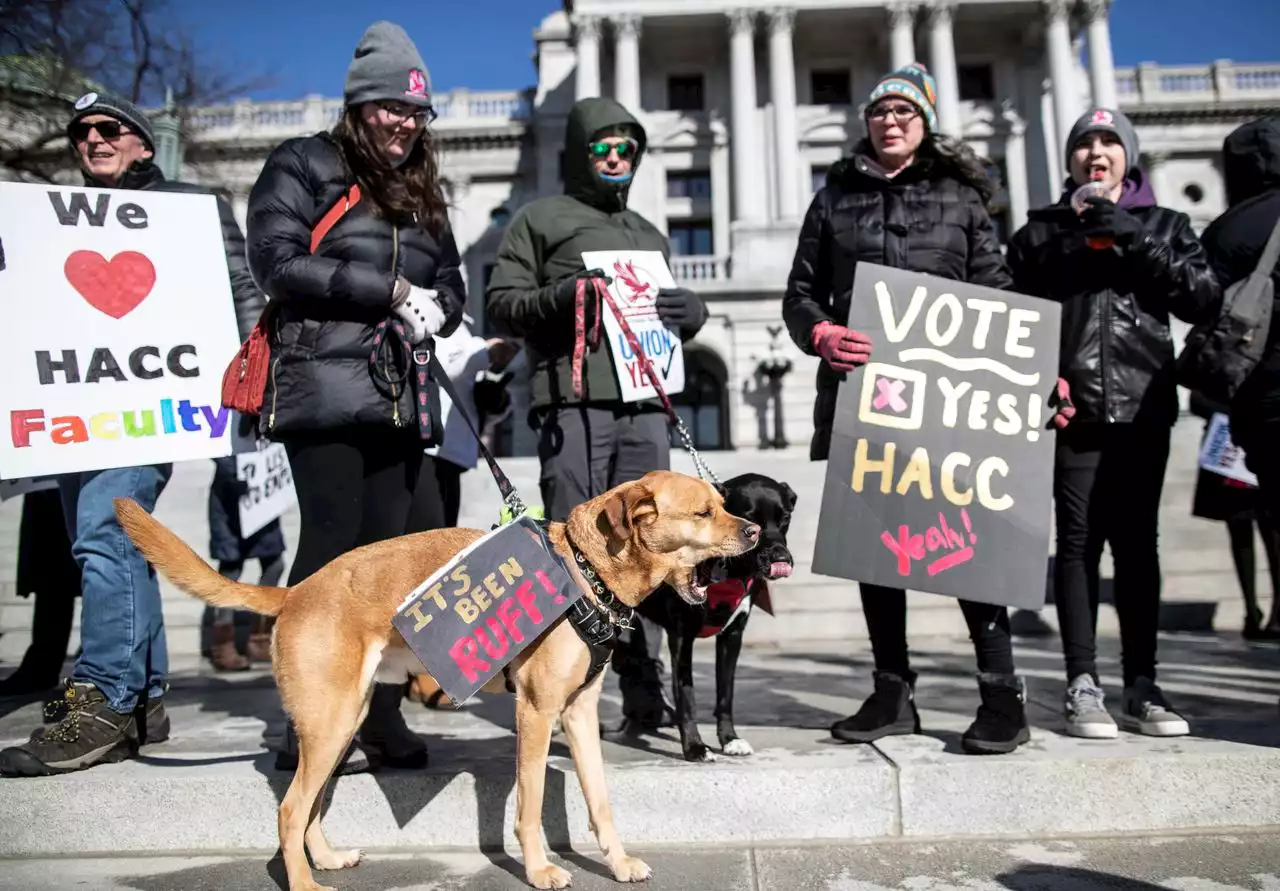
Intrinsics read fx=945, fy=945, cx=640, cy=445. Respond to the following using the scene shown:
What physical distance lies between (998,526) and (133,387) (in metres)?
3.27

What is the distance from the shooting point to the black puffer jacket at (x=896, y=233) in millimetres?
3674

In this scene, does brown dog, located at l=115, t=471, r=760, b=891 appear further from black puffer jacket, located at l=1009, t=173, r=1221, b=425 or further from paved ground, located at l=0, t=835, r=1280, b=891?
black puffer jacket, located at l=1009, t=173, r=1221, b=425

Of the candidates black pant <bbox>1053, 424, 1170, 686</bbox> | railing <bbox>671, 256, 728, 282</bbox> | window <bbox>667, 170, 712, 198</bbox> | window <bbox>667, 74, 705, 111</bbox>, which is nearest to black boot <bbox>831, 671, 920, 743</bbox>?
black pant <bbox>1053, 424, 1170, 686</bbox>

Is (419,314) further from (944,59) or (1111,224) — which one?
(944,59)

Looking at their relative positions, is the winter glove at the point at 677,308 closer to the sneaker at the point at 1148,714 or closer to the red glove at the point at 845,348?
the red glove at the point at 845,348

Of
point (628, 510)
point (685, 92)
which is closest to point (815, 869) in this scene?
point (628, 510)

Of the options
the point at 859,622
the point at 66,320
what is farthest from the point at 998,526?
the point at 859,622

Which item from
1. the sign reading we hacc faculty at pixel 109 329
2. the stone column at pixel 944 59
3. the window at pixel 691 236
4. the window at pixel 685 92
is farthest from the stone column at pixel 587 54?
the sign reading we hacc faculty at pixel 109 329

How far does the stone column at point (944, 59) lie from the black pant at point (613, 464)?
1272 inches

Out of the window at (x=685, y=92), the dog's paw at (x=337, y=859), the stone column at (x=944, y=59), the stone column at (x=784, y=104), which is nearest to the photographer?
the dog's paw at (x=337, y=859)

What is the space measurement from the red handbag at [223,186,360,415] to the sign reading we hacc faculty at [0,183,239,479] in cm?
50

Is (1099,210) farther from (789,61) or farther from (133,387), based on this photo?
(789,61)

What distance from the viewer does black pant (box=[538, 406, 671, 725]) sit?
12.4 ft

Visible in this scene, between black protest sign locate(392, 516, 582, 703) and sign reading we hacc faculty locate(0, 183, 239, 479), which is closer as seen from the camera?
black protest sign locate(392, 516, 582, 703)
